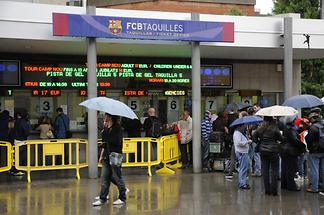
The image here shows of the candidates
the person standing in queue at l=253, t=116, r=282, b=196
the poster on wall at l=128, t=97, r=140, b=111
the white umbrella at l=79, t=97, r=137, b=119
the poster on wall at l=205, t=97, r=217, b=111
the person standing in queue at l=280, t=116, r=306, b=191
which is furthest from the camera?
the poster on wall at l=205, t=97, r=217, b=111

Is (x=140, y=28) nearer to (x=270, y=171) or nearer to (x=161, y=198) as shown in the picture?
(x=161, y=198)

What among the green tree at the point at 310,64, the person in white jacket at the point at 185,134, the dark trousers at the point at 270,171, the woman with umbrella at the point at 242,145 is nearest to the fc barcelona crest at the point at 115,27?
the person in white jacket at the point at 185,134

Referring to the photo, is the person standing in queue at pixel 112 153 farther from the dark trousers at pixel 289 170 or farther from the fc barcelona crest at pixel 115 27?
the fc barcelona crest at pixel 115 27

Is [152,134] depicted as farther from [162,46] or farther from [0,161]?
[0,161]

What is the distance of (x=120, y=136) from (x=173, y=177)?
4.29 metres

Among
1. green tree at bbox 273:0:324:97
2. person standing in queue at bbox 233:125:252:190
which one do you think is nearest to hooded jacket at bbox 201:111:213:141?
person standing in queue at bbox 233:125:252:190

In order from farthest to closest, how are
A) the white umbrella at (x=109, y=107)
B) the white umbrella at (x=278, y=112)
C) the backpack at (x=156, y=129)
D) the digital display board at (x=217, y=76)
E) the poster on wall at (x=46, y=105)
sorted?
the digital display board at (x=217, y=76)
the poster on wall at (x=46, y=105)
the backpack at (x=156, y=129)
the white umbrella at (x=278, y=112)
the white umbrella at (x=109, y=107)

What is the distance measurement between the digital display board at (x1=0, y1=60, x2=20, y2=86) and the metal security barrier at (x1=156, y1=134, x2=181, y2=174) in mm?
5289

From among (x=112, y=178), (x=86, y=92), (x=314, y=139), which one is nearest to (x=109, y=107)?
(x=112, y=178)

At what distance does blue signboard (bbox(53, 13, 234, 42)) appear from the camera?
533 inches

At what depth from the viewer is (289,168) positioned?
39.2 ft

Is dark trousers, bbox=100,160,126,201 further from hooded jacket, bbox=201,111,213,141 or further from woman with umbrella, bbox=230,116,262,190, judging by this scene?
hooded jacket, bbox=201,111,213,141

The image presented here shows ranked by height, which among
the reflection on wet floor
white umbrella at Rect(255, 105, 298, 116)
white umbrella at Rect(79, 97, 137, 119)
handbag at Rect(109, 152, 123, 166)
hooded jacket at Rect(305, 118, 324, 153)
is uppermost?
white umbrella at Rect(79, 97, 137, 119)

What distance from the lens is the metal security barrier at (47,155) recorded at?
44.6 ft
